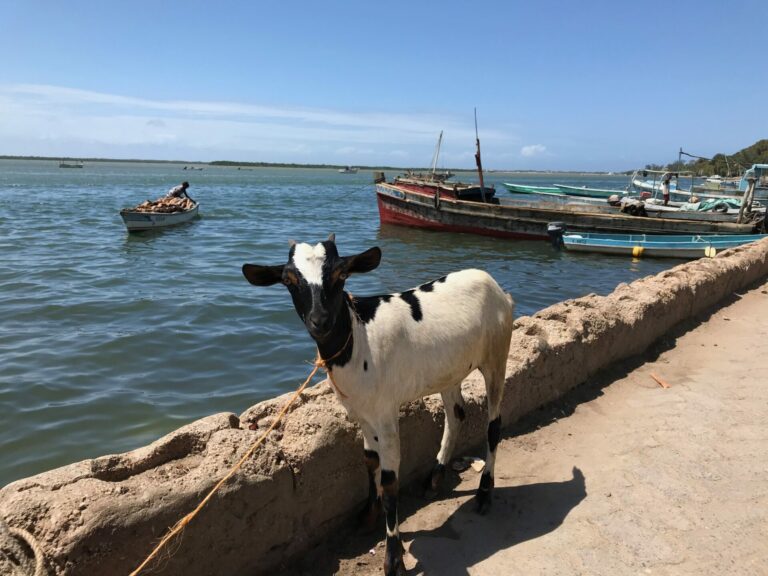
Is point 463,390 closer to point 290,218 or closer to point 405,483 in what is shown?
point 405,483

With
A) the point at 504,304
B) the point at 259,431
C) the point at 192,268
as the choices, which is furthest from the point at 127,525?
the point at 192,268

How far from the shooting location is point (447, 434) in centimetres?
433

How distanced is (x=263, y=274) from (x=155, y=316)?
9984 mm

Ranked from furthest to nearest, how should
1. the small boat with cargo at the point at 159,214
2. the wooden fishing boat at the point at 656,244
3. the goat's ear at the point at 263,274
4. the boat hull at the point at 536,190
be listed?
the boat hull at the point at 536,190 < the small boat with cargo at the point at 159,214 < the wooden fishing boat at the point at 656,244 < the goat's ear at the point at 263,274

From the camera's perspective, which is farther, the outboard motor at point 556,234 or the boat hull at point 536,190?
the boat hull at point 536,190

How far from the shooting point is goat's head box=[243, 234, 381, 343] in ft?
9.39

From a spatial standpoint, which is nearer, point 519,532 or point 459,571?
point 459,571

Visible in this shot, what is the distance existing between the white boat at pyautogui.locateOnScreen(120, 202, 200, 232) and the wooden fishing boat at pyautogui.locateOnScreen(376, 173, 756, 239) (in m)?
11.3

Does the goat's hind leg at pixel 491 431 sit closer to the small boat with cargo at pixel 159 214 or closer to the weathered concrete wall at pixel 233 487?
the weathered concrete wall at pixel 233 487

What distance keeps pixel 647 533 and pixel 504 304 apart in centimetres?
181

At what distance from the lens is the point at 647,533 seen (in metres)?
3.67

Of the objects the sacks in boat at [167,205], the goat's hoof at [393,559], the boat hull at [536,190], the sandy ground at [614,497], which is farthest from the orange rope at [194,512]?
the boat hull at [536,190]

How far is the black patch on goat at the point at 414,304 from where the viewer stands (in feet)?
11.8

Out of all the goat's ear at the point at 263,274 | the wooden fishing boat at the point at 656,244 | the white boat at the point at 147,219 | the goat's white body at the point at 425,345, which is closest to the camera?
the goat's ear at the point at 263,274
